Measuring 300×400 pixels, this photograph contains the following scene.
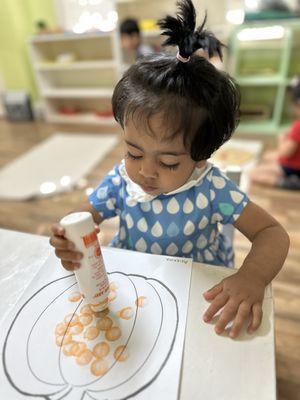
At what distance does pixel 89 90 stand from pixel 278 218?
2093mm

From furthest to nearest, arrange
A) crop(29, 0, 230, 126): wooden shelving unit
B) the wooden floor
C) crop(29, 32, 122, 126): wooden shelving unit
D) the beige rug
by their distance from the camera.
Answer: crop(29, 32, 122, 126): wooden shelving unit, crop(29, 0, 230, 126): wooden shelving unit, the beige rug, the wooden floor

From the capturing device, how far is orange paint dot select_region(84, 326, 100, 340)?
42 cm

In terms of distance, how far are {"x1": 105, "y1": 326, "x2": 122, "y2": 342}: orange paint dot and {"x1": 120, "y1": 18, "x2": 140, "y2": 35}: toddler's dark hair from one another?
2360 mm

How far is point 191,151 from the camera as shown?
492mm

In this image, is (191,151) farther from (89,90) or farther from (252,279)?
(89,90)

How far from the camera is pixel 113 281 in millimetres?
490

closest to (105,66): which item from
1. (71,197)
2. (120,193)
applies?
(71,197)

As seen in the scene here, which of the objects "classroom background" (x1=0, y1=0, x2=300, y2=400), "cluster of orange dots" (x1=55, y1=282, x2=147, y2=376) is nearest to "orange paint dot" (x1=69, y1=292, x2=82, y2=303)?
"cluster of orange dots" (x1=55, y1=282, x2=147, y2=376)

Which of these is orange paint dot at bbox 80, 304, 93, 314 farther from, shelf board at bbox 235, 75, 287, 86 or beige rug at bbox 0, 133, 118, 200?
shelf board at bbox 235, 75, 287, 86

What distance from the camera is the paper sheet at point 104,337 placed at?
14.2 inches

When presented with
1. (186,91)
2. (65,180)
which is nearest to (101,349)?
(186,91)

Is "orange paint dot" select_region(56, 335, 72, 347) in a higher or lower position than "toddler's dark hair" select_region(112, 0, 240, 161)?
lower

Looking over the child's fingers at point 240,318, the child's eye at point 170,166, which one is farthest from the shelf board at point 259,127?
the child's fingers at point 240,318

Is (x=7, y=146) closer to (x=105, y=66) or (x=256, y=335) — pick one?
(x=105, y=66)
